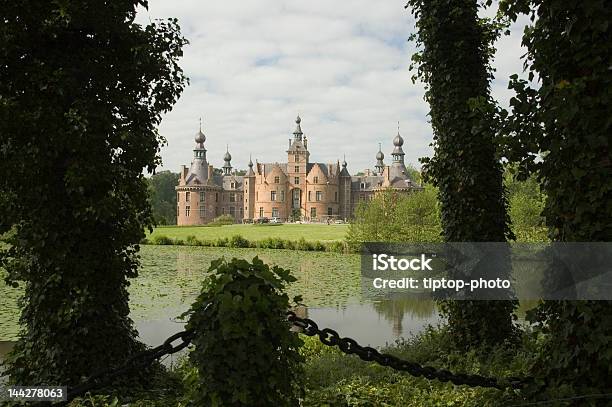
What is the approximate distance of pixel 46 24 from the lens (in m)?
4.65

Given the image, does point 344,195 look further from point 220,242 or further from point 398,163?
point 220,242

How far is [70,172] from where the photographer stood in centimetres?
456

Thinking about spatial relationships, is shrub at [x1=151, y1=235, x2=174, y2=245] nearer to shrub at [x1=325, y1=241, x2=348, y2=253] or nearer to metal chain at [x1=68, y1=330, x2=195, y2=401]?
shrub at [x1=325, y1=241, x2=348, y2=253]

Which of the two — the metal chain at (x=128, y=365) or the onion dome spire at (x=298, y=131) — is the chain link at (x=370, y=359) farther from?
the onion dome spire at (x=298, y=131)

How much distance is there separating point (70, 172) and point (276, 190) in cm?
6323

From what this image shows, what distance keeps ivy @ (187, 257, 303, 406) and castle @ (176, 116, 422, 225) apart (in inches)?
2465

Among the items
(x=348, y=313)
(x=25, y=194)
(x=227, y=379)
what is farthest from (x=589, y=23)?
(x=348, y=313)

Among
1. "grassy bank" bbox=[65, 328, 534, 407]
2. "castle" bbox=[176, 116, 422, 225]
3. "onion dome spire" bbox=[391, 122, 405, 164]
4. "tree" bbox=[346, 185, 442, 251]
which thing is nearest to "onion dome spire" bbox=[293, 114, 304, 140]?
"castle" bbox=[176, 116, 422, 225]

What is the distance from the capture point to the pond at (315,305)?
34.7 feet

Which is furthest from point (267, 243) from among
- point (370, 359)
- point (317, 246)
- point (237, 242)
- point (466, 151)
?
point (370, 359)

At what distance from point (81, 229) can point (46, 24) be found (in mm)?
1934

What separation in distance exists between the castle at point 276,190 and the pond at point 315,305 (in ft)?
144

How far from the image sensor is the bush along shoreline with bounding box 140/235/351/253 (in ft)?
96.1

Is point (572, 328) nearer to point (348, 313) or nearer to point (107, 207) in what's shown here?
point (107, 207)
